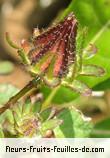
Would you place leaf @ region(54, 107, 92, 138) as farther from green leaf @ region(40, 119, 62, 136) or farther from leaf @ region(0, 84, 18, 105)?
leaf @ region(0, 84, 18, 105)

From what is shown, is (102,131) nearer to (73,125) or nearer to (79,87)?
(73,125)

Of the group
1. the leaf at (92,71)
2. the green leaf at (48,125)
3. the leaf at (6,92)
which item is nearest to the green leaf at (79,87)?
the leaf at (92,71)

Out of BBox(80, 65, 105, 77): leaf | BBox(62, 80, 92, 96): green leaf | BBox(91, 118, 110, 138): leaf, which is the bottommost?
BBox(91, 118, 110, 138): leaf

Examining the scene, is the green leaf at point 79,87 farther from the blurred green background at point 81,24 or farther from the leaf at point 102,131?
the leaf at point 102,131

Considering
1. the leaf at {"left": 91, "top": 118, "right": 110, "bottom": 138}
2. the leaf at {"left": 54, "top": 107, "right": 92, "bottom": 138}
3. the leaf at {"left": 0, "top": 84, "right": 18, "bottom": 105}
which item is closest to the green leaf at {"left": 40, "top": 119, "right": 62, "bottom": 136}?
the leaf at {"left": 54, "top": 107, "right": 92, "bottom": 138}

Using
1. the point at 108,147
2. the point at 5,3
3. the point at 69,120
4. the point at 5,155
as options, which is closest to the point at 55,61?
the point at 69,120
